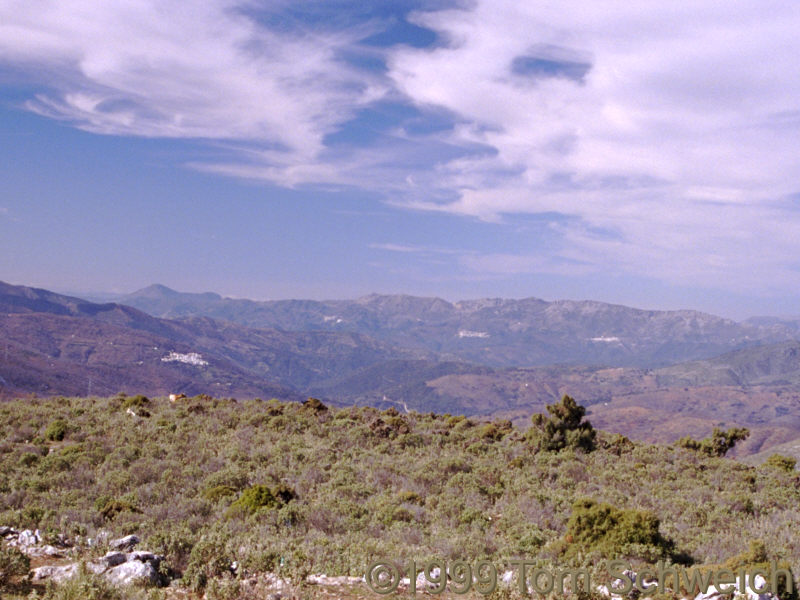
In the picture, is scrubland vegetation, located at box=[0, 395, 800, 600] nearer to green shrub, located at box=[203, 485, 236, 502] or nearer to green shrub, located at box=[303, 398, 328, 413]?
green shrub, located at box=[203, 485, 236, 502]

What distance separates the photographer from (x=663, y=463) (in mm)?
18734

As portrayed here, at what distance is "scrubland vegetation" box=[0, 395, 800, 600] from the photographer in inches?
340

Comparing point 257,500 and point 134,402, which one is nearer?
point 257,500

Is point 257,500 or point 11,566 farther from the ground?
point 11,566

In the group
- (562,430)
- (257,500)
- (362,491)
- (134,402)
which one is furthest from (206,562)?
(134,402)

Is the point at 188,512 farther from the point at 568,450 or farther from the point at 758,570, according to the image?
the point at 568,450

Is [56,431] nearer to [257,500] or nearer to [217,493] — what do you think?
[217,493]

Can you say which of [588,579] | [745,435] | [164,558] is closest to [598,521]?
[588,579]

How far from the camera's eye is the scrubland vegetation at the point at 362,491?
8.64 meters

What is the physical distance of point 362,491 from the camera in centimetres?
1262

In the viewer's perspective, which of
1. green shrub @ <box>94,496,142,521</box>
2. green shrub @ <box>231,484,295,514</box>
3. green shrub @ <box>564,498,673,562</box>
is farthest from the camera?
green shrub @ <box>231,484,295,514</box>

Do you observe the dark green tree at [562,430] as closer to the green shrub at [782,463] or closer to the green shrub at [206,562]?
the green shrub at [782,463]

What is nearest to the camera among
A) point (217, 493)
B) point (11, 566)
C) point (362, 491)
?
point (11, 566)

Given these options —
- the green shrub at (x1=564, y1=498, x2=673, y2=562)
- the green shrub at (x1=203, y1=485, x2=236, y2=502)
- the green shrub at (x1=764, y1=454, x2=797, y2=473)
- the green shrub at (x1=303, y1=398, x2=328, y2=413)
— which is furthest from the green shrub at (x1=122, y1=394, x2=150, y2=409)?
the green shrub at (x1=764, y1=454, x2=797, y2=473)
